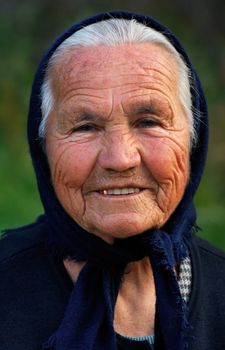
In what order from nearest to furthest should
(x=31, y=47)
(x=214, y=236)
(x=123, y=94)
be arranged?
(x=123, y=94) < (x=214, y=236) < (x=31, y=47)

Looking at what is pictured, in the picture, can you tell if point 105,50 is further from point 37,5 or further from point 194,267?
point 37,5

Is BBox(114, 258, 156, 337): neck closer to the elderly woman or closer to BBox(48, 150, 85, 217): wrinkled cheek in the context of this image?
the elderly woman

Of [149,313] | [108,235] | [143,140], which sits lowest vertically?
[149,313]

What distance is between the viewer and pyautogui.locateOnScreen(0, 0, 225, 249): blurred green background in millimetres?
7418

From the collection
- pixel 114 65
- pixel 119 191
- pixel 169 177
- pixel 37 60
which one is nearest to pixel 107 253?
pixel 119 191

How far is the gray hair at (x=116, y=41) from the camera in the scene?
3.20 m

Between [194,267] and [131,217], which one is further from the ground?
[131,217]

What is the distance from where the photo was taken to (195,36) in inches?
410

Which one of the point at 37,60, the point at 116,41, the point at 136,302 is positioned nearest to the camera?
the point at 116,41

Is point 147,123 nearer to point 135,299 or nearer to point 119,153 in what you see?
point 119,153

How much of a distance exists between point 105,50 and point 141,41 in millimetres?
158

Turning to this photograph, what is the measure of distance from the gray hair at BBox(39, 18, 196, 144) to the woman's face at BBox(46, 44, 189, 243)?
3 cm

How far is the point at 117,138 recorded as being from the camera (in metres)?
3.11

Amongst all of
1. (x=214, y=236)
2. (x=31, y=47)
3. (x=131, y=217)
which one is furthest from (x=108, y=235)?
(x=31, y=47)
